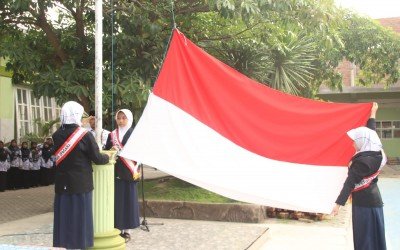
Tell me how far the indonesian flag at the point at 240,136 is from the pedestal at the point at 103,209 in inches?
44.4

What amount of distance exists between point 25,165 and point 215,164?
11.7 metres

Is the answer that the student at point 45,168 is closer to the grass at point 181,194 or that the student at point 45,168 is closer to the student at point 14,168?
the student at point 14,168

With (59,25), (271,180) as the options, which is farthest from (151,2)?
(271,180)

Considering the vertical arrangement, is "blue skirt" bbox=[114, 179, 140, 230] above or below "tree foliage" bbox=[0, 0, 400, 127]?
below

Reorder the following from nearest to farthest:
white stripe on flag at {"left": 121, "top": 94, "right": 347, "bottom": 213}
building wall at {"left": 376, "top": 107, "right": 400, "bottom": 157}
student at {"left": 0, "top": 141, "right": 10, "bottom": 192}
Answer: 1. white stripe on flag at {"left": 121, "top": 94, "right": 347, "bottom": 213}
2. student at {"left": 0, "top": 141, "right": 10, "bottom": 192}
3. building wall at {"left": 376, "top": 107, "right": 400, "bottom": 157}

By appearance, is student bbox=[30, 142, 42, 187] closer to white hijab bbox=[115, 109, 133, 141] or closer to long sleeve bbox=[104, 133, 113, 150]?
long sleeve bbox=[104, 133, 113, 150]

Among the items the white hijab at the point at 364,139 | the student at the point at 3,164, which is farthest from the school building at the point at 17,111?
the white hijab at the point at 364,139

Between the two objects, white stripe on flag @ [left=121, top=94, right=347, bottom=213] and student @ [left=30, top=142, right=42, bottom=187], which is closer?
white stripe on flag @ [left=121, top=94, right=347, bottom=213]

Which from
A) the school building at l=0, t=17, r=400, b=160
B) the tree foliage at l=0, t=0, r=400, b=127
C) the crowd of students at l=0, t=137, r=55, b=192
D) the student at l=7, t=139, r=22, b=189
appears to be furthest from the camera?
the school building at l=0, t=17, r=400, b=160

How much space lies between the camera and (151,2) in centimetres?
927

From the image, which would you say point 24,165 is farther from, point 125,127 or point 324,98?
point 324,98

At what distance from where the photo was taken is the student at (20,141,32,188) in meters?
14.9

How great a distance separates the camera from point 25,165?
15016mm

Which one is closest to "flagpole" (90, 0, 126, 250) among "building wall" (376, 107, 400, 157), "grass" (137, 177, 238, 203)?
"grass" (137, 177, 238, 203)
